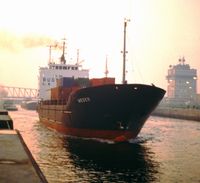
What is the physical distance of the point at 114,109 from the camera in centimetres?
2688

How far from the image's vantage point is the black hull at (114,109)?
26734 millimetres

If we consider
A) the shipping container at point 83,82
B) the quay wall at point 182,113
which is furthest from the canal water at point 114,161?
the quay wall at point 182,113

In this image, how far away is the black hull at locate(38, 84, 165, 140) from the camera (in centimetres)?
2673

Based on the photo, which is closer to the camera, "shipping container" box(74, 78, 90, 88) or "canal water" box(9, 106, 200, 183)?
"canal water" box(9, 106, 200, 183)

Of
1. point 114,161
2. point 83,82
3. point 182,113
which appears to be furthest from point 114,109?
point 182,113

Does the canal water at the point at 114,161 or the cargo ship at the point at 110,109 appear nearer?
the canal water at the point at 114,161

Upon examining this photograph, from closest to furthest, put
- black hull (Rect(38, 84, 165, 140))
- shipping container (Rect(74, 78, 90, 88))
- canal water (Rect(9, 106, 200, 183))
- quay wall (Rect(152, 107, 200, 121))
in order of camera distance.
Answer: canal water (Rect(9, 106, 200, 183)) < black hull (Rect(38, 84, 165, 140)) < shipping container (Rect(74, 78, 90, 88)) < quay wall (Rect(152, 107, 200, 121))

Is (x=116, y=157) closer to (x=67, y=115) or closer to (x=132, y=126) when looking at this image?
(x=132, y=126)

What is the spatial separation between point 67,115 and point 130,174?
1635 centimetres

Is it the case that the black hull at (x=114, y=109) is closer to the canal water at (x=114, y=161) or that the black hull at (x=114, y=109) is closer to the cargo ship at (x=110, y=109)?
the cargo ship at (x=110, y=109)

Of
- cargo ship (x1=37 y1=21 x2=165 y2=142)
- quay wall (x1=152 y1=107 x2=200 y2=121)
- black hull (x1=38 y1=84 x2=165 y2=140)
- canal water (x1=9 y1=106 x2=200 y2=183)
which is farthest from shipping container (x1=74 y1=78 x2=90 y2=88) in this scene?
quay wall (x1=152 y1=107 x2=200 y2=121)

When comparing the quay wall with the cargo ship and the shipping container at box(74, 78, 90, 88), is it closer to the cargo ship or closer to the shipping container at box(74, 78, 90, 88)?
the shipping container at box(74, 78, 90, 88)

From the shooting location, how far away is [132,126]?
27.3 meters

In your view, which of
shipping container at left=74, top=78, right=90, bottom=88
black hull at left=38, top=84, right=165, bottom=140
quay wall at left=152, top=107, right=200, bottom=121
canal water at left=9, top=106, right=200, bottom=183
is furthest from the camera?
quay wall at left=152, top=107, right=200, bottom=121
